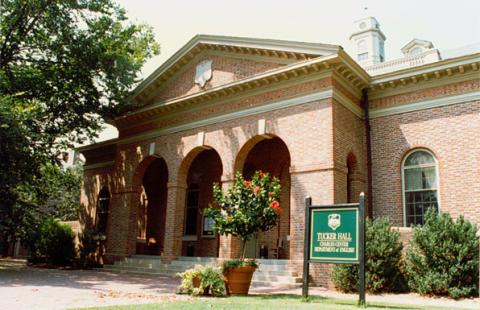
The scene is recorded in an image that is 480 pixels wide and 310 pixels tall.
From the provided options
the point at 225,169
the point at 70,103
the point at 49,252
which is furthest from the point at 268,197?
the point at 49,252

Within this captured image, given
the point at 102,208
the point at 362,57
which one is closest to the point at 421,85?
the point at 102,208

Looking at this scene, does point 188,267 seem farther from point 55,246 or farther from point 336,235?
point 55,246

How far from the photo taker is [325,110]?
14.1 meters

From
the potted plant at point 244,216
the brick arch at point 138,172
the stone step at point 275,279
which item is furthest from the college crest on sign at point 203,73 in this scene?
the stone step at point 275,279

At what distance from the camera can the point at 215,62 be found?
58.4 feet

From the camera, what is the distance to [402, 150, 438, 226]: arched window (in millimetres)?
14359

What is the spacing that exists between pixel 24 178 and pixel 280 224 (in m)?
9.96

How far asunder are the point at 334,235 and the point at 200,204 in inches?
477

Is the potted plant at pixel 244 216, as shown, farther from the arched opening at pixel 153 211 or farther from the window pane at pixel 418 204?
the arched opening at pixel 153 211

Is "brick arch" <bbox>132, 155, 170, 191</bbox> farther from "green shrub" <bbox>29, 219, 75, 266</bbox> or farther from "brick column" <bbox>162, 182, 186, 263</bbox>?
"green shrub" <bbox>29, 219, 75, 266</bbox>

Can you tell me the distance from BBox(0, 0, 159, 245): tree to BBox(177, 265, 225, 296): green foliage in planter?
28.9 feet

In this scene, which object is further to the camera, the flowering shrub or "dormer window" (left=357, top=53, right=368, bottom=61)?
"dormer window" (left=357, top=53, right=368, bottom=61)

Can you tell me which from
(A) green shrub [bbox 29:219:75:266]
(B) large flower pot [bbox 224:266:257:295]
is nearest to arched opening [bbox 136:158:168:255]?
(A) green shrub [bbox 29:219:75:266]

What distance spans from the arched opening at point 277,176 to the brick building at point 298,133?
51 mm
